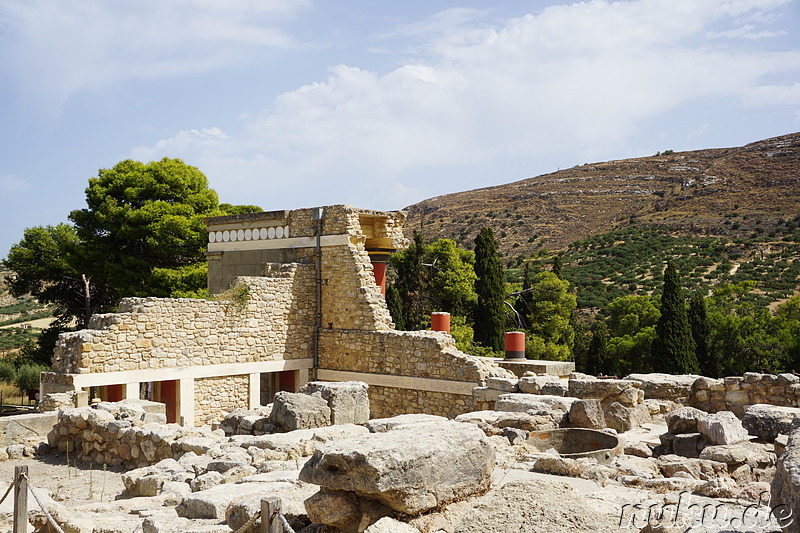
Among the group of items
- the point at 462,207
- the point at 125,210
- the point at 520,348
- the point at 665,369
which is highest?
the point at 462,207

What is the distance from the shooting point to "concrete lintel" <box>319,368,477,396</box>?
1402cm

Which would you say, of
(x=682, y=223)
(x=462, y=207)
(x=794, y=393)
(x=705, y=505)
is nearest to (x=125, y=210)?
(x=794, y=393)

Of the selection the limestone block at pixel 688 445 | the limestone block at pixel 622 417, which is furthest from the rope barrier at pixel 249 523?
the limestone block at pixel 622 417

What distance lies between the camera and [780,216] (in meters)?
60.2

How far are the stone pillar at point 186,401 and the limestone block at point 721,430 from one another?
10.1 meters

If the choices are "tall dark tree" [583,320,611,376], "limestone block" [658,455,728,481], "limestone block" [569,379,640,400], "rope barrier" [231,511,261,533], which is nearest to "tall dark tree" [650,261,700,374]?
"tall dark tree" [583,320,611,376]

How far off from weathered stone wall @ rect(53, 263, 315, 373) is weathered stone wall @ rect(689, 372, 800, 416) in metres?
9.02

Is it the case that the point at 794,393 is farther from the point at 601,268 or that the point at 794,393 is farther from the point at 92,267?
the point at 601,268

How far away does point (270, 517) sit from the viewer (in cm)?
476

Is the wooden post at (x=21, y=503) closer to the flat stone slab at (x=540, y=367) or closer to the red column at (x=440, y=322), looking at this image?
the flat stone slab at (x=540, y=367)

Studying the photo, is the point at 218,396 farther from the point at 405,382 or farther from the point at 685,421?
the point at 685,421

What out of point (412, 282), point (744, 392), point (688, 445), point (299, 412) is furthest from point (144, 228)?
point (688, 445)

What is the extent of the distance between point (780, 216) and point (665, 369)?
136 feet

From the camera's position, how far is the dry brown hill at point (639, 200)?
64500mm
